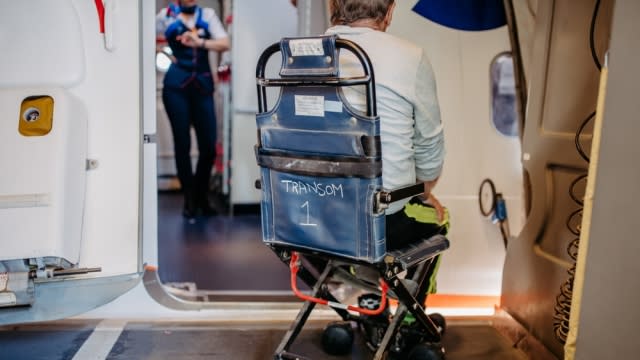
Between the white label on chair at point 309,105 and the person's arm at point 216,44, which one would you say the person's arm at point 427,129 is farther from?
the person's arm at point 216,44

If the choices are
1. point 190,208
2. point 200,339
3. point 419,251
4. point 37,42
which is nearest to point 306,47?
point 419,251

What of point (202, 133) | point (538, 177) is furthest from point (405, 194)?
point (202, 133)

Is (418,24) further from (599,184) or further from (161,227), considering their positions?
(161,227)

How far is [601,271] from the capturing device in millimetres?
1754

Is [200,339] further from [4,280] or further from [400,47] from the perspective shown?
[400,47]

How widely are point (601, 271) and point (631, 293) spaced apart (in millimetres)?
102

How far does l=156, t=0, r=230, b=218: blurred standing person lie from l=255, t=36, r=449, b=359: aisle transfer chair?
2.84m

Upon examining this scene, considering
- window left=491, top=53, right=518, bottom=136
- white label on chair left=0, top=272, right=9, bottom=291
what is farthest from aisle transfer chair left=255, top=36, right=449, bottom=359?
window left=491, top=53, right=518, bottom=136

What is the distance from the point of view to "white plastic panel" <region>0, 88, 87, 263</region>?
7.47ft

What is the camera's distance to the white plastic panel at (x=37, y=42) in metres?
2.43

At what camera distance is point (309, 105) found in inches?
75.9

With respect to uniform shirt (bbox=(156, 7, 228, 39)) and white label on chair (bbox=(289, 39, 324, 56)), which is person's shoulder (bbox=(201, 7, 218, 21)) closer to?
uniform shirt (bbox=(156, 7, 228, 39))

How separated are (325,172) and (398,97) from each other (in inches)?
14.1

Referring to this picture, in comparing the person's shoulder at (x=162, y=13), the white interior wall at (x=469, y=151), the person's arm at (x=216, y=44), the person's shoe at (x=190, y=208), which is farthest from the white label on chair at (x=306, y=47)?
the person's shoe at (x=190, y=208)
